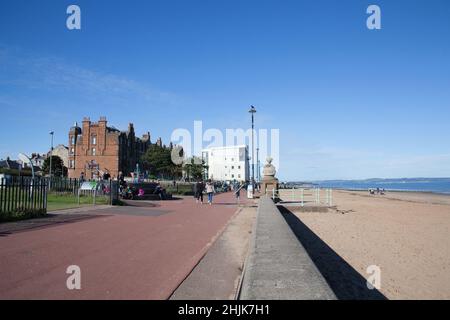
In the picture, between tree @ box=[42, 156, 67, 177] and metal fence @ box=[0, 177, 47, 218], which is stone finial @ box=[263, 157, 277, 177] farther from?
tree @ box=[42, 156, 67, 177]

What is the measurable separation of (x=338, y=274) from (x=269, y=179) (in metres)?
21.0

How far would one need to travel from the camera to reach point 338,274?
24.8 ft

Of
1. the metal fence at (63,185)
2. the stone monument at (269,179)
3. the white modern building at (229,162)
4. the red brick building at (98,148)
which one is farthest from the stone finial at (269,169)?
the white modern building at (229,162)

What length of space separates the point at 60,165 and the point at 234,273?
87.6 m

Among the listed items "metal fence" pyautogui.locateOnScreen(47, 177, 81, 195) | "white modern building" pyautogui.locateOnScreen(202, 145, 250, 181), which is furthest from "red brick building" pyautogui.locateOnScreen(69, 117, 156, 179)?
"white modern building" pyautogui.locateOnScreen(202, 145, 250, 181)

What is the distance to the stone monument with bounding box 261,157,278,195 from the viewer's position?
92.5 ft

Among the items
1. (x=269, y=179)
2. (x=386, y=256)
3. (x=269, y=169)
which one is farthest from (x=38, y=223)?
(x=269, y=169)

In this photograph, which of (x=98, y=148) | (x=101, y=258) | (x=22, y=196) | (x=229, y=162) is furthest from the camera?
(x=229, y=162)

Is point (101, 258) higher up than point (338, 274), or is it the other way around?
point (101, 258)

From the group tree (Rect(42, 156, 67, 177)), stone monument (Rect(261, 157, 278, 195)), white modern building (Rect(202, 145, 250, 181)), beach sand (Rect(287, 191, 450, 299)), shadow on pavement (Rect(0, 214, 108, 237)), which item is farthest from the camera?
white modern building (Rect(202, 145, 250, 181))

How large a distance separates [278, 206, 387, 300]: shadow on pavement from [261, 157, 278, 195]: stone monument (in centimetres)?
1596

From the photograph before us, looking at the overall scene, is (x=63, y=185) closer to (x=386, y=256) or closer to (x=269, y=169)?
(x=269, y=169)

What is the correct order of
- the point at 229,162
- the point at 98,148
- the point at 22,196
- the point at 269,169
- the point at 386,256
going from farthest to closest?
the point at 229,162 < the point at 98,148 < the point at 269,169 < the point at 22,196 < the point at 386,256
